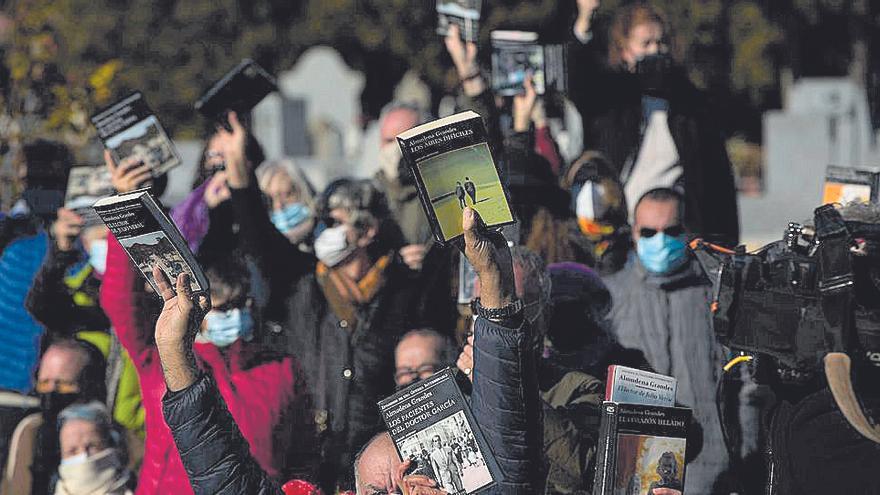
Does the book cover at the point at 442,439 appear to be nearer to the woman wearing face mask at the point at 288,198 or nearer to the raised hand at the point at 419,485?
the raised hand at the point at 419,485

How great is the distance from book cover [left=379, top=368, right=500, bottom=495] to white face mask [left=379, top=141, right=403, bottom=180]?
355 centimetres

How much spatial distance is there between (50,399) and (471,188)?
2.77 meters

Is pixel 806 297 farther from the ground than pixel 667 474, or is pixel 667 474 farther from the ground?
pixel 806 297

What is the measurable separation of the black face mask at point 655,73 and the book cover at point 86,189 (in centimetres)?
232

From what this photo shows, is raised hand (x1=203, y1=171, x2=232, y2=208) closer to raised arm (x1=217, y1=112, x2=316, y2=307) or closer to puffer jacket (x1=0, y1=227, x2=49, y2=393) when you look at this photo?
raised arm (x1=217, y1=112, x2=316, y2=307)

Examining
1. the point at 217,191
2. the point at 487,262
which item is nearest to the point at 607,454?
the point at 487,262

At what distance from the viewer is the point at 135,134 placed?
560 cm

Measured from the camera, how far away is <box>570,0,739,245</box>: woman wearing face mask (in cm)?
659

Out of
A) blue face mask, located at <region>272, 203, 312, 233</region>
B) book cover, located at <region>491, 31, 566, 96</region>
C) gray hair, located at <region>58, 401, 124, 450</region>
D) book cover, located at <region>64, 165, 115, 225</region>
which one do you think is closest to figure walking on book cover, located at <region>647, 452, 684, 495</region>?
gray hair, located at <region>58, 401, 124, 450</region>

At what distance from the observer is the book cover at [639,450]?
3.71 metres

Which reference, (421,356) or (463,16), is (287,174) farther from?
(421,356)

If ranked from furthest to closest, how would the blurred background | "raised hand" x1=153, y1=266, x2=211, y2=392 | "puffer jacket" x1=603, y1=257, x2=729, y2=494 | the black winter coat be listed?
the blurred background → the black winter coat → "puffer jacket" x1=603, y1=257, x2=729, y2=494 → "raised hand" x1=153, y1=266, x2=211, y2=392

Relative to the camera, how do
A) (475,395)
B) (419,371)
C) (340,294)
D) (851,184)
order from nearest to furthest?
1. (475,395)
2. (419,371)
3. (851,184)
4. (340,294)

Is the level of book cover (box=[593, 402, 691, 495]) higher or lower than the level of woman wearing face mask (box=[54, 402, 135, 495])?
higher
